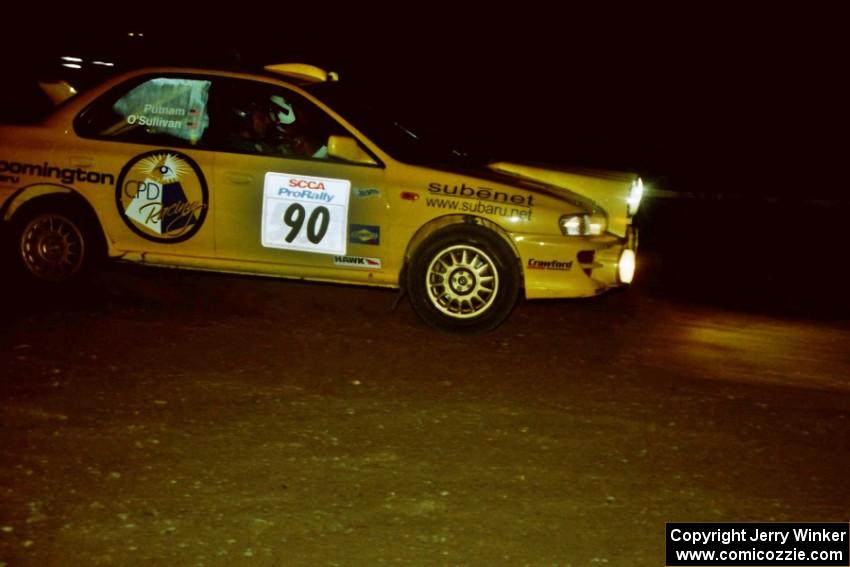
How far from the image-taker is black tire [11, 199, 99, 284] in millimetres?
8133

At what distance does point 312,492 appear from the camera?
507 centimetres

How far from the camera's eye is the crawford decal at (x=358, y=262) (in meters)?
7.92

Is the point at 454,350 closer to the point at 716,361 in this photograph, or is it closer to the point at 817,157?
the point at 716,361

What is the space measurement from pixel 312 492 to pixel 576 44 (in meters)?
26.0

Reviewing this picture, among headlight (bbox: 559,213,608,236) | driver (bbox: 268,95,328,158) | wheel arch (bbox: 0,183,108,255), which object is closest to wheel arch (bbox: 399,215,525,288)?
headlight (bbox: 559,213,608,236)

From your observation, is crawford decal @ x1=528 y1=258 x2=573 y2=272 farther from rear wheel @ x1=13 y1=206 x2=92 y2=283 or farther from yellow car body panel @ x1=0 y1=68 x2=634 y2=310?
rear wheel @ x1=13 y1=206 x2=92 y2=283

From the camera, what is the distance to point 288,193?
25.7 ft

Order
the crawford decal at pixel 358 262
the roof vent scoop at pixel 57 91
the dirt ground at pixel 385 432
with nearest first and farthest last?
the dirt ground at pixel 385 432
the crawford decal at pixel 358 262
the roof vent scoop at pixel 57 91

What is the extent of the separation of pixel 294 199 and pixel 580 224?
6.22 feet

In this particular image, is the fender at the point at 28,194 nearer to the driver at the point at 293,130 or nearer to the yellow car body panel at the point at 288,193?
the yellow car body panel at the point at 288,193

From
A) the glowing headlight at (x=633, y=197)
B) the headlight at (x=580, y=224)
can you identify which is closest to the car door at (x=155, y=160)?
the headlight at (x=580, y=224)

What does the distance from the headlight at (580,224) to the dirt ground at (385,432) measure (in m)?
0.74

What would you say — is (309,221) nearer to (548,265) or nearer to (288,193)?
(288,193)

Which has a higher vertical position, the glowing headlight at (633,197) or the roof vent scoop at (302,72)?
the roof vent scoop at (302,72)
